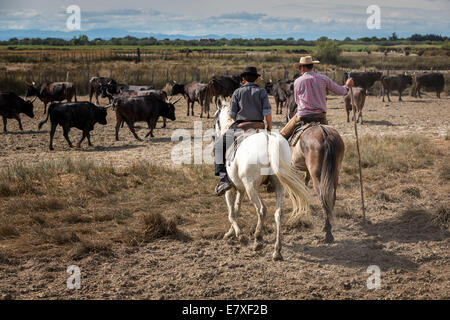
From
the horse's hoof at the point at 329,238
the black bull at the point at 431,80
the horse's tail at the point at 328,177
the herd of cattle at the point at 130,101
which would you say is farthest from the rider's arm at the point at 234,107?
the black bull at the point at 431,80

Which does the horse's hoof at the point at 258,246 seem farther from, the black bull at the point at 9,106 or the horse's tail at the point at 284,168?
the black bull at the point at 9,106

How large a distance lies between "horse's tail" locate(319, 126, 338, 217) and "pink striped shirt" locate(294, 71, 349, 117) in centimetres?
87

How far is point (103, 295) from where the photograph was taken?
491 cm

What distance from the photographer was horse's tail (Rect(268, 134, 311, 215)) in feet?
18.2

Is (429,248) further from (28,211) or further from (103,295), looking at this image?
(28,211)

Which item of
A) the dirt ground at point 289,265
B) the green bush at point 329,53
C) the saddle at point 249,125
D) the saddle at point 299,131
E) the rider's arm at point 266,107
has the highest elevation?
the green bush at point 329,53

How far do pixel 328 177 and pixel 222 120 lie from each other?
1.88 metres

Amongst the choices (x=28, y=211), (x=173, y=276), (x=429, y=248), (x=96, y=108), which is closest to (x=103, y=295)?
(x=173, y=276)

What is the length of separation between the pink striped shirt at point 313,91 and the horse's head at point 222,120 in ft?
3.87

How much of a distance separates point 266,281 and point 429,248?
256cm

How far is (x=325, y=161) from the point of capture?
20.8 feet

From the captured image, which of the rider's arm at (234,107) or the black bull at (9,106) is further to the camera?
the black bull at (9,106)

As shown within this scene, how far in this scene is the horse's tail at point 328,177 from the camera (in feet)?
20.5

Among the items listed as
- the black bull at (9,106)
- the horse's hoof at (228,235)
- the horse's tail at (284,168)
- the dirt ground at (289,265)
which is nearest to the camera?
the dirt ground at (289,265)
